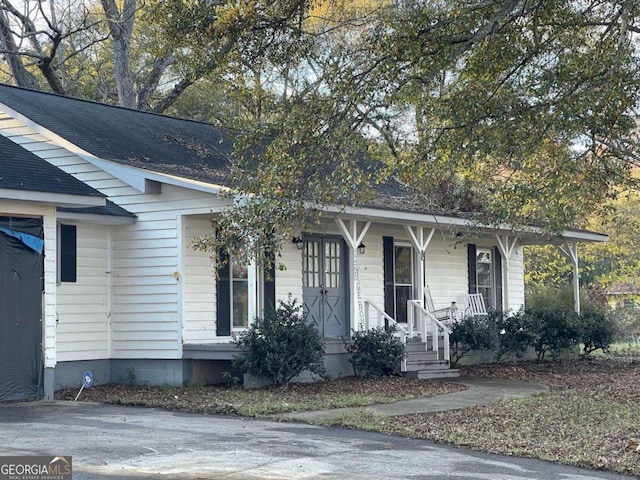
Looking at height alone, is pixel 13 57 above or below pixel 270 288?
above

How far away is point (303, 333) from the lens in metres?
15.8

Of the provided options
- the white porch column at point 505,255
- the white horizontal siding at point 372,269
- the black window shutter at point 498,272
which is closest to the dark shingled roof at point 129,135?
the white horizontal siding at point 372,269

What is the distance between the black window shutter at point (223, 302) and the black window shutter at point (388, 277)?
458 cm

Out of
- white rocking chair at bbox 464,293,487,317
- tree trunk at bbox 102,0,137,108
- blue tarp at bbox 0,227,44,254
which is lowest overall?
white rocking chair at bbox 464,293,487,317

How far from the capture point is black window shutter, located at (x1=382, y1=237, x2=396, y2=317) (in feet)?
69.3

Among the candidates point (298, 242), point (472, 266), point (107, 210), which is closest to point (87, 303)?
point (107, 210)

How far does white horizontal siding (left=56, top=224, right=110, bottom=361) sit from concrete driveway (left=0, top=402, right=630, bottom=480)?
3.77 metres

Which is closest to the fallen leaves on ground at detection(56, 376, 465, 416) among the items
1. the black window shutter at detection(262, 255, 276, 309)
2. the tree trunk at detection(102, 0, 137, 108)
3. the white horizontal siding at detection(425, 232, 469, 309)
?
the black window shutter at detection(262, 255, 276, 309)

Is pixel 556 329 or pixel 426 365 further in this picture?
Result: pixel 556 329

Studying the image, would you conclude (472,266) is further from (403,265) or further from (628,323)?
(628,323)

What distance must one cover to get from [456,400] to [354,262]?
404cm

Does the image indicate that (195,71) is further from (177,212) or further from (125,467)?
(125,467)

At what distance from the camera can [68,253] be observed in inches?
651

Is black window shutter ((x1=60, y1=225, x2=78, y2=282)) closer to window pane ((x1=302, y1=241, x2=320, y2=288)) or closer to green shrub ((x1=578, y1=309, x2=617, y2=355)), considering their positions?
window pane ((x1=302, y1=241, x2=320, y2=288))
